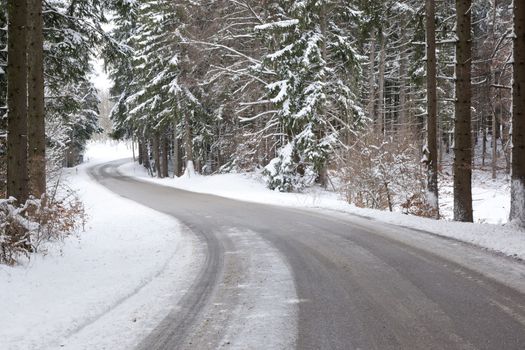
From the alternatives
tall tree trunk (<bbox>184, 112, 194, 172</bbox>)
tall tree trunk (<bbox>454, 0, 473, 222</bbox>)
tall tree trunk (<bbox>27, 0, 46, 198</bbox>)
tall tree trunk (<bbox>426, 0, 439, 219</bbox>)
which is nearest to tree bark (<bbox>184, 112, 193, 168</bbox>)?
tall tree trunk (<bbox>184, 112, 194, 172</bbox>)

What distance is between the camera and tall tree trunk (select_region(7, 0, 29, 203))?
6613 mm

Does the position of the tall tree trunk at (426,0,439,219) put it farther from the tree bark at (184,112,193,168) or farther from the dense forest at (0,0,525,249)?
the tree bark at (184,112,193,168)

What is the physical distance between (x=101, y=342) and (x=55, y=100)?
12753 millimetres

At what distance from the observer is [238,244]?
8.59m

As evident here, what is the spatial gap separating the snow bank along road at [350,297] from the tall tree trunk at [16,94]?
3242mm

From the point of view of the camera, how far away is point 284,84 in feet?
67.5

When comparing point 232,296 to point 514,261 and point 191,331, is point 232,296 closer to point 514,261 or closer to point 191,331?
point 191,331

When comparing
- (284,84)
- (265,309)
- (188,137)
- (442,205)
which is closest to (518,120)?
(442,205)

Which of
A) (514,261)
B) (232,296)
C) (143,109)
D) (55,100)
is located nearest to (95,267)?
(232,296)

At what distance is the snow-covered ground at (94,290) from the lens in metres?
4.00

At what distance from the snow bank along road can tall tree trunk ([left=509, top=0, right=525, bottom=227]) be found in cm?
228

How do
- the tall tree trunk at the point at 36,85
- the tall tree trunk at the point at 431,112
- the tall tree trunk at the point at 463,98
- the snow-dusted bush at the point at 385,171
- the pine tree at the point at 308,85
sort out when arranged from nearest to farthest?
the tall tree trunk at the point at 36,85
the tall tree trunk at the point at 463,98
the tall tree trunk at the point at 431,112
the snow-dusted bush at the point at 385,171
the pine tree at the point at 308,85

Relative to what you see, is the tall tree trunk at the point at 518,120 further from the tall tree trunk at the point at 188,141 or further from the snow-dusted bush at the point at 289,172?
the tall tree trunk at the point at 188,141

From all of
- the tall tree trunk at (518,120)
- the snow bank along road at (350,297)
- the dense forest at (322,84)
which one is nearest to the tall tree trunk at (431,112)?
the dense forest at (322,84)
